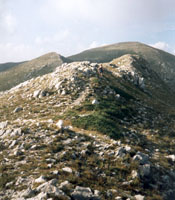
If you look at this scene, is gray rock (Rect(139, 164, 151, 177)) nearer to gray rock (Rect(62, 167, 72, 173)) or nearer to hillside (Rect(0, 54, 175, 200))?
hillside (Rect(0, 54, 175, 200))

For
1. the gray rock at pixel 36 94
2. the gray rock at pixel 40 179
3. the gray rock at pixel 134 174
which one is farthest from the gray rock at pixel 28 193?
the gray rock at pixel 36 94

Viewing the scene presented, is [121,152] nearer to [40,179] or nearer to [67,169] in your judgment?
[67,169]

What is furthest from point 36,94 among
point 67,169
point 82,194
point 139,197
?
point 139,197

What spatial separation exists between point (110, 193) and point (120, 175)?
235 centimetres

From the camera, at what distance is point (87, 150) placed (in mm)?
12984

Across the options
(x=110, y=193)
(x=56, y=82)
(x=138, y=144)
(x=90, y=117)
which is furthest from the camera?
(x=56, y=82)

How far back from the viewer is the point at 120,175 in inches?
421

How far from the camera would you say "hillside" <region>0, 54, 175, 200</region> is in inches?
342

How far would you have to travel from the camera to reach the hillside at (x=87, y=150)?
8.70 metres

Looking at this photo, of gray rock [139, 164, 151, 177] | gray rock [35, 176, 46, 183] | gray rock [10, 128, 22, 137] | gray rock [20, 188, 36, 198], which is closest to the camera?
gray rock [20, 188, 36, 198]

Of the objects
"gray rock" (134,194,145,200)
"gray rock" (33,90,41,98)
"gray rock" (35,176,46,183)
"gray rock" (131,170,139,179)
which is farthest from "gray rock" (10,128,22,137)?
"gray rock" (33,90,41,98)

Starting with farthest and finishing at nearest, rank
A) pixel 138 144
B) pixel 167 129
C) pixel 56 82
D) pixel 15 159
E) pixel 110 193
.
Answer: pixel 56 82, pixel 167 129, pixel 138 144, pixel 15 159, pixel 110 193

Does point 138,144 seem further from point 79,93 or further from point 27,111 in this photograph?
point 27,111

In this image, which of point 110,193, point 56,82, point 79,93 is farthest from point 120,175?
point 56,82
